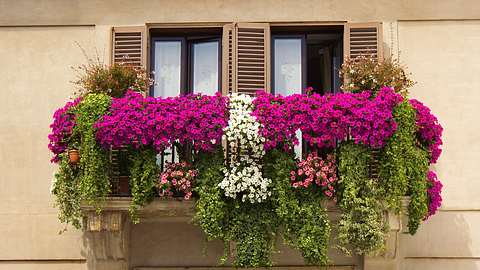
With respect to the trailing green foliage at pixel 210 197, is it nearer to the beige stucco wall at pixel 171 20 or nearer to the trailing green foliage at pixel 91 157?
the trailing green foliage at pixel 91 157

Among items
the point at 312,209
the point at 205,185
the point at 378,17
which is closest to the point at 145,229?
the point at 205,185

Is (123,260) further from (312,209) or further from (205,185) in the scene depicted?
(312,209)

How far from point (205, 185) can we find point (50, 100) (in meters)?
2.80

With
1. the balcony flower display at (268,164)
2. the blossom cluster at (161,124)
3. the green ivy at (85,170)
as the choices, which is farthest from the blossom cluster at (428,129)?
the green ivy at (85,170)

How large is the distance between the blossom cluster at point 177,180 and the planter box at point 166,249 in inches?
21.4

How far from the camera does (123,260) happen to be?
11180 millimetres

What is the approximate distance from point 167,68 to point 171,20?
0.64m

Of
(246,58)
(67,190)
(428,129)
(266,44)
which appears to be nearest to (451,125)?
(428,129)

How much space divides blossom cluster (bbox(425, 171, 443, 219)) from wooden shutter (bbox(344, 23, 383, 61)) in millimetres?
1760

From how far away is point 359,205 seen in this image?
10.1 metres

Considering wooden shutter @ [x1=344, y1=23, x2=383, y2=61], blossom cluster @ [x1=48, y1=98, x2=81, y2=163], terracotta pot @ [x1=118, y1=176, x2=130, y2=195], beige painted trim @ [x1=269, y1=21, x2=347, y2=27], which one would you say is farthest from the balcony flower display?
beige painted trim @ [x1=269, y1=21, x2=347, y2=27]

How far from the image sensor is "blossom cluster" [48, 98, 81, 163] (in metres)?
10.6

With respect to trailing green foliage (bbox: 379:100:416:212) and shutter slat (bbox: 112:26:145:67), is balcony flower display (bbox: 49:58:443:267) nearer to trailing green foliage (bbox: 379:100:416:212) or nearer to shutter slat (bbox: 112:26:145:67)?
trailing green foliage (bbox: 379:100:416:212)

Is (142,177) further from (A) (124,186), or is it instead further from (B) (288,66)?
(B) (288,66)
